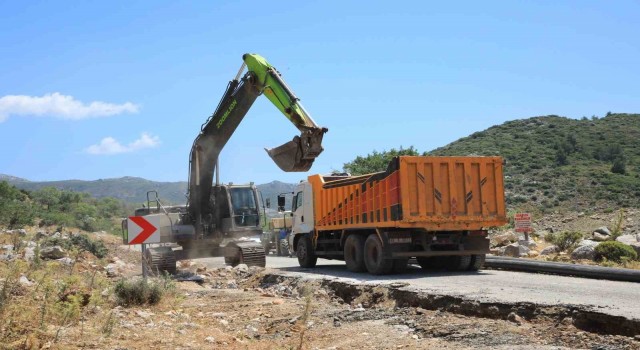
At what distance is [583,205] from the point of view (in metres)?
47.6

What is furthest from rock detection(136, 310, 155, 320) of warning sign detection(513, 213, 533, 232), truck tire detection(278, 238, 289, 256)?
truck tire detection(278, 238, 289, 256)

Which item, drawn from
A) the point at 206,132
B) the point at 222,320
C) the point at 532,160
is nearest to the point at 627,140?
the point at 532,160

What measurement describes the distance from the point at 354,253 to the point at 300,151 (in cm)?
295

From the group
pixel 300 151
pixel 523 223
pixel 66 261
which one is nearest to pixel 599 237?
pixel 523 223

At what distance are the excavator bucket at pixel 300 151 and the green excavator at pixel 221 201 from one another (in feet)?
0.19

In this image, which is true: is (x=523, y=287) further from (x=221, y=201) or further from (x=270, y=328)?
(x=221, y=201)

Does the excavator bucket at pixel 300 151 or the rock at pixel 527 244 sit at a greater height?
the excavator bucket at pixel 300 151

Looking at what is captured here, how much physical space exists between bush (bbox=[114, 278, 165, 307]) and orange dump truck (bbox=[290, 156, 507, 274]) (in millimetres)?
5799

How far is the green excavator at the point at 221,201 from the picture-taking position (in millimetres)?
18406

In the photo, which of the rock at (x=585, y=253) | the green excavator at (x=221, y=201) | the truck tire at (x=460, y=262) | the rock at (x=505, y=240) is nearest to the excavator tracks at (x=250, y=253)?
the green excavator at (x=221, y=201)

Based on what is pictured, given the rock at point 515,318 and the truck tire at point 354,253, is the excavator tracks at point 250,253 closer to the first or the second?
the truck tire at point 354,253

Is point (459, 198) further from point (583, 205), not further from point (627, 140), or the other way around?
point (627, 140)

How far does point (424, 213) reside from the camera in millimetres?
15133

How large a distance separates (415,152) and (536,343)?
50332 millimetres
